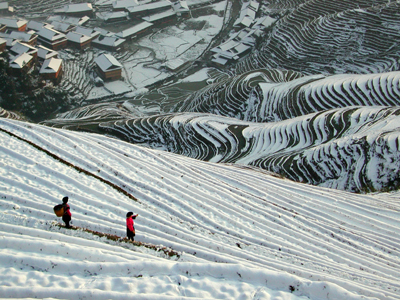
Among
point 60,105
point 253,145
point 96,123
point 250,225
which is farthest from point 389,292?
point 60,105

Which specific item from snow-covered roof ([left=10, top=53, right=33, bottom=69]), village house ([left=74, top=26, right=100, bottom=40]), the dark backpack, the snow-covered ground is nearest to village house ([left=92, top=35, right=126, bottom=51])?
village house ([left=74, top=26, right=100, bottom=40])

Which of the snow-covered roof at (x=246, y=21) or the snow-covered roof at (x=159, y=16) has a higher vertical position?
the snow-covered roof at (x=159, y=16)

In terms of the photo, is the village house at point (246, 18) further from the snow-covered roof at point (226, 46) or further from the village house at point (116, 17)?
the village house at point (116, 17)

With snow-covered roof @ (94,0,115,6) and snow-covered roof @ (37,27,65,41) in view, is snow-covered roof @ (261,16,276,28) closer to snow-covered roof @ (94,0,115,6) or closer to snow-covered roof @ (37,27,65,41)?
snow-covered roof @ (94,0,115,6)

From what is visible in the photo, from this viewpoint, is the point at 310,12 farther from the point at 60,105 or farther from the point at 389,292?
the point at 389,292

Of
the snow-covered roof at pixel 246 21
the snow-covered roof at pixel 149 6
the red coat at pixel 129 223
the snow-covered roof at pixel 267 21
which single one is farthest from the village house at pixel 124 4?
the red coat at pixel 129 223

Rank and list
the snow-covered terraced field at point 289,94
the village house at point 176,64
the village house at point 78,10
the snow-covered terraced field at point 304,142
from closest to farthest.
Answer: the snow-covered terraced field at point 304,142 → the snow-covered terraced field at point 289,94 → the village house at point 176,64 → the village house at point 78,10

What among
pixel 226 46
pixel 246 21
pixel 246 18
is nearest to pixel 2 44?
pixel 226 46
